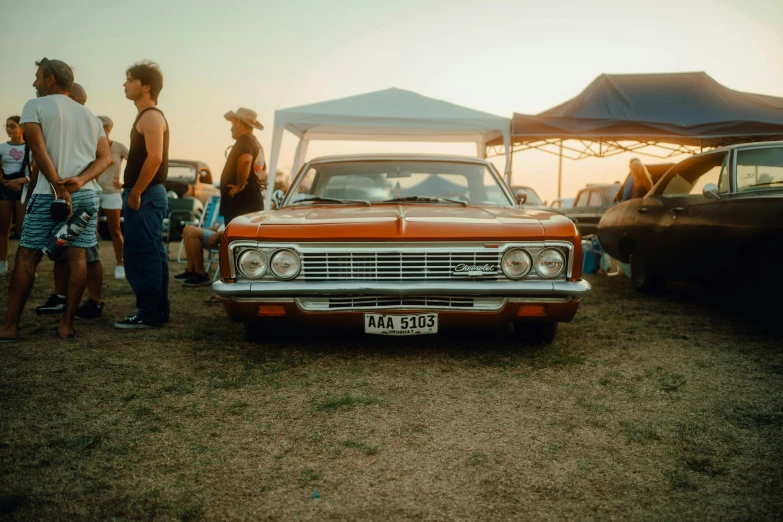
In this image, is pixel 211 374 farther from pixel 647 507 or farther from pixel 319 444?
pixel 647 507

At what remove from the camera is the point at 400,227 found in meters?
3.72

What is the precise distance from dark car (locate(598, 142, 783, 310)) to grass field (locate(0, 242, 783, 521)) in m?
0.58

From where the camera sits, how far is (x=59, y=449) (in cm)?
246

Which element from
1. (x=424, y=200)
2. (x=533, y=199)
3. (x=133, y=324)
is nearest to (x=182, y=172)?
(x=533, y=199)

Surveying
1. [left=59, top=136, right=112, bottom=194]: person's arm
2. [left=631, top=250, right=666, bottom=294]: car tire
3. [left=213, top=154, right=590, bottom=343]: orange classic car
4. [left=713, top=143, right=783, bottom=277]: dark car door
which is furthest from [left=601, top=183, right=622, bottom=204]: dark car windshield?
[left=59, top=136, right=112, bottom=194]: person's arm

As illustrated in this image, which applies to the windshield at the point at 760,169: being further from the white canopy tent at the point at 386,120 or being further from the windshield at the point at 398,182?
the white canopy tent at the point at 386,120

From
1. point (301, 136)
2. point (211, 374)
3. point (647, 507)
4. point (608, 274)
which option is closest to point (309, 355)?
point (211, 374)

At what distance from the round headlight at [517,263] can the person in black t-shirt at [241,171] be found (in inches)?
132

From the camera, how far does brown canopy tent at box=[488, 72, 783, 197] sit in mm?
11234

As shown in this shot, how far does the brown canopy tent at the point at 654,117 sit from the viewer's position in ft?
36.9

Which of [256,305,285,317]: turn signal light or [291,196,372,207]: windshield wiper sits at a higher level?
[291,196,372,207]: windshield wiper

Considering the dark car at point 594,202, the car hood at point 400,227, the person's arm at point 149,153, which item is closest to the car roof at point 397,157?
the car hood at point 400,227

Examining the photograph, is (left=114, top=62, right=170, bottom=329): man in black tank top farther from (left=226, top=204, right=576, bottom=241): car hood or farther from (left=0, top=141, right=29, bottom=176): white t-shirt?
(left=0, top=141, right=29, bottom=176): white t-shirt

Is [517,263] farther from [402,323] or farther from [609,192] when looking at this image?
[609,192]
